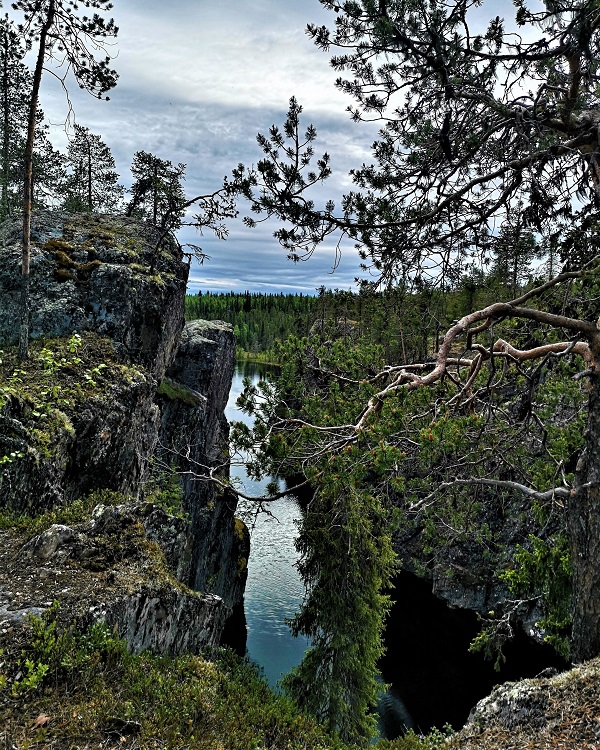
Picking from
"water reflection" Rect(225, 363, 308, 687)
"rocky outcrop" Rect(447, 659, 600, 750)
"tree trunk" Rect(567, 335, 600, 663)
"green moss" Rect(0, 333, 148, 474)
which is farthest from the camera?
"water reflection" Rect(225, 363, 308, 687)

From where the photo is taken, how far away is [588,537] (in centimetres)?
529

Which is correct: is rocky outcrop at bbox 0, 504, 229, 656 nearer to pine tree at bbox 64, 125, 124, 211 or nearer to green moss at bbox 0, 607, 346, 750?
green moss at bbox 0, 607, 346, 750

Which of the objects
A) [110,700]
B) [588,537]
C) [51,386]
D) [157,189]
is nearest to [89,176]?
[157,189]

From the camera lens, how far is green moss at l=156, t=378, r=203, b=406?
18.4 meters

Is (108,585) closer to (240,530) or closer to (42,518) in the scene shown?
(42,518)

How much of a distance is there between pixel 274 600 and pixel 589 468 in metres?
20.5

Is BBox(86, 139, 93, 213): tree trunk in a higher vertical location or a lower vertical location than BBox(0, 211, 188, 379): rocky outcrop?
higher

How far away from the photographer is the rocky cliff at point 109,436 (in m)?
5.64

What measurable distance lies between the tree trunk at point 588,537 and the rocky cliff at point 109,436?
179 inches

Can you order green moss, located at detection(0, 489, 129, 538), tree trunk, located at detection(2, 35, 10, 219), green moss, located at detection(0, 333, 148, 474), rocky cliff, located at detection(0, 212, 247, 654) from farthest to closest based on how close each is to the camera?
1. tree trunk, located at detection(2, 35, 10, 219)
2. green moss, located at detection(0, 333, 148, 474)
3. green moss, located at detection(0, 489, 129, 538)
4. rocky cliff, located at detection(0, 212, 247, 654)

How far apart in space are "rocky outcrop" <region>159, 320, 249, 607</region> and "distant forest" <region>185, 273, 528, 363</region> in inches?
151

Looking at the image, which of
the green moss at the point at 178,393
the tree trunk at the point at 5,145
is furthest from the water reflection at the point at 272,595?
the tree trunk at the point at 5,145

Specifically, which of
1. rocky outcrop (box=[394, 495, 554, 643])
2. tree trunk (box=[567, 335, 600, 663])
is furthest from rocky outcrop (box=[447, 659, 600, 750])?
rocky outcrop (box=[394, 495, 554, 643])

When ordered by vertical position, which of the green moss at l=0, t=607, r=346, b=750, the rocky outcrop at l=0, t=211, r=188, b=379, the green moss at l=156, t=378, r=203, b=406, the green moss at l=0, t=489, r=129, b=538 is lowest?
the green moss at l=0, t=607, r=346, b=750
